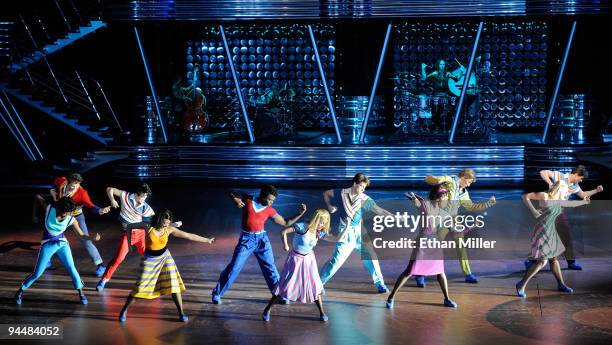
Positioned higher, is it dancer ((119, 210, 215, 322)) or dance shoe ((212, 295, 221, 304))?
dancer ((119, 210, 215, 322))

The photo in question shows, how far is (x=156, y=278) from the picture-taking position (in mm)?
9812

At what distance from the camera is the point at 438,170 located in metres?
18.8

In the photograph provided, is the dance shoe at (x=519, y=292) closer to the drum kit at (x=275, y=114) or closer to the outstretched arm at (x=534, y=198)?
the outstretched arm at (x=534, y=198)

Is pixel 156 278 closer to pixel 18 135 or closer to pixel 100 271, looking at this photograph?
pixel 100 271

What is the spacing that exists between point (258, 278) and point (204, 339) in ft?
8.87

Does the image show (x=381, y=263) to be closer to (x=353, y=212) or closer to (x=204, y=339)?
(x=353, y=212)

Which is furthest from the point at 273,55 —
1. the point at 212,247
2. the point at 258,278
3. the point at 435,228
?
the point at 435,228

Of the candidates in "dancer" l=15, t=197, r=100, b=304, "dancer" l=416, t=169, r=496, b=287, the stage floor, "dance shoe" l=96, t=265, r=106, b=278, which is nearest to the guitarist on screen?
the stage floor

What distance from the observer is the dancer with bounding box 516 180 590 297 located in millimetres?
10766

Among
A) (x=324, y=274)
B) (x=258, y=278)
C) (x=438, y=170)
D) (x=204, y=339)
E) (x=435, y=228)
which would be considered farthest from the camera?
(x=438, y=170)

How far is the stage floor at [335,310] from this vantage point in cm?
938

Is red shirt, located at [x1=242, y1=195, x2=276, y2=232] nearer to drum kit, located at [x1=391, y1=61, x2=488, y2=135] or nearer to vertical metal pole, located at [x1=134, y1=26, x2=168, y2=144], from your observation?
vertical metal pole, located at [x1=134, y1=26, x2=168, y2=144]

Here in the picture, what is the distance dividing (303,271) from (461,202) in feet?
8.17

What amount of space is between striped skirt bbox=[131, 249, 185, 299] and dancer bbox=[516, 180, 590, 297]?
4.03 meters
